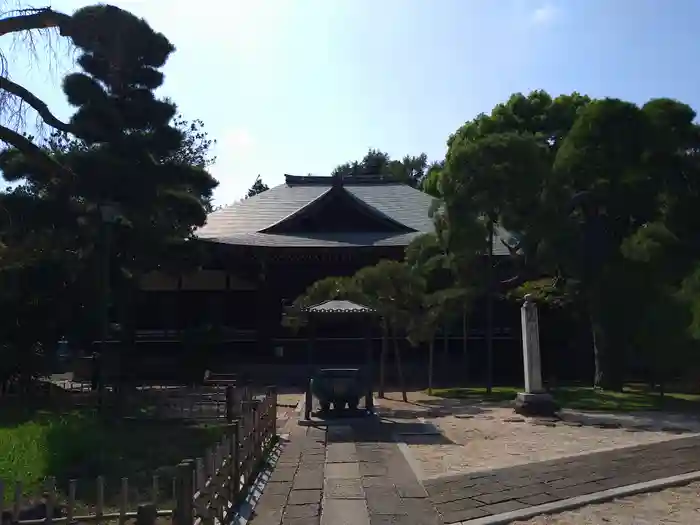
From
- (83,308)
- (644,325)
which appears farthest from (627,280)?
(83,308)

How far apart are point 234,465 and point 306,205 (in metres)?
18.4

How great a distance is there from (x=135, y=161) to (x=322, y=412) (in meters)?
7.07

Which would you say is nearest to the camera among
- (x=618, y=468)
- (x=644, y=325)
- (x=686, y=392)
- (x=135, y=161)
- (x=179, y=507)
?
(x=179, y=507)

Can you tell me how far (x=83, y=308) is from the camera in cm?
1708

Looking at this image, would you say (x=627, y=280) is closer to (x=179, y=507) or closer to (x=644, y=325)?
(x=644, y=325)

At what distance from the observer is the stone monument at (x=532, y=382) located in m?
14.0

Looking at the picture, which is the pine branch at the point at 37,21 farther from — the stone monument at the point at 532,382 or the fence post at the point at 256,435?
the stone monument at the point at 532,382

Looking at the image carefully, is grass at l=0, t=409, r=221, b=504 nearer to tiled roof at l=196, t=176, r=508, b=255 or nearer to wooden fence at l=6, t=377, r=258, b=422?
wooden fence at l=6, t=377, r=258, b=422

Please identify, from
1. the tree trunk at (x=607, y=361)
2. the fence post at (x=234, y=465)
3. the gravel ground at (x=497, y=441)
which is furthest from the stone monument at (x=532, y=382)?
the fence post at (x=234, y=465)

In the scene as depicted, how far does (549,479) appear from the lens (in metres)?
8.01

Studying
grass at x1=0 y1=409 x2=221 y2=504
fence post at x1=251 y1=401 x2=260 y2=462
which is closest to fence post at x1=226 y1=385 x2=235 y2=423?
grass at x1=0 y1=409 x2=221 y2=504

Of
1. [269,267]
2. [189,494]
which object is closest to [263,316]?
[269,267]

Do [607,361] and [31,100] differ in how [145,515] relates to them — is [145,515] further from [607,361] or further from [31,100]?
[607,361]

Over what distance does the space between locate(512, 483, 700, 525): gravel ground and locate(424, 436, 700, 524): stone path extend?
34 cm
